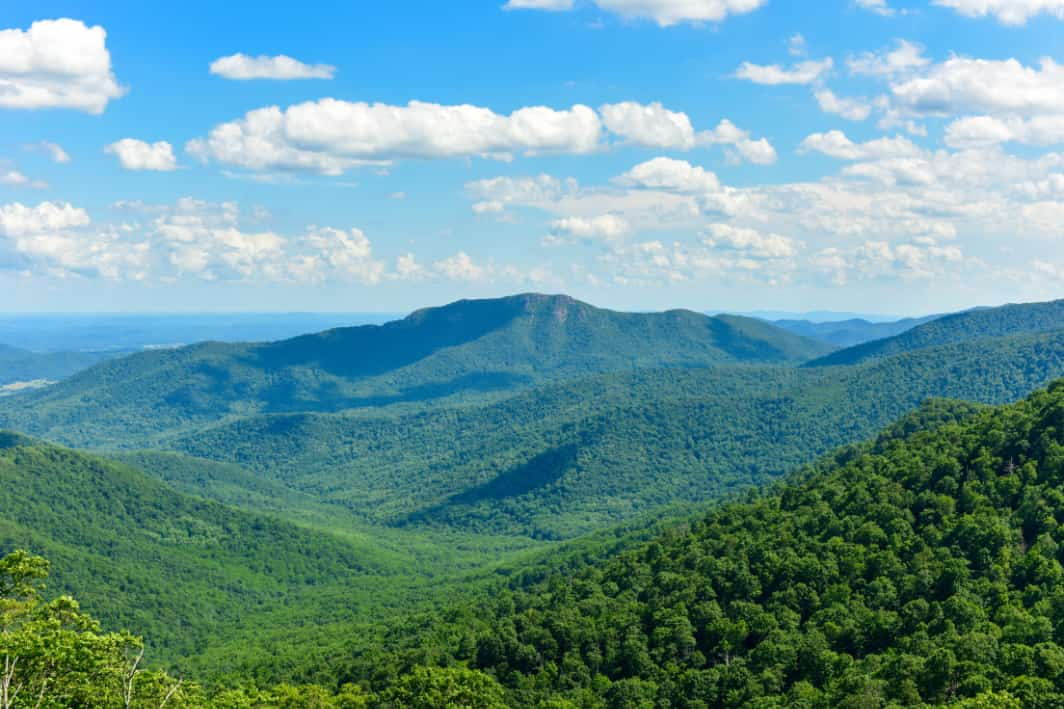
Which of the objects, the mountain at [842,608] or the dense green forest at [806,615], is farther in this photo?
the mountain at [842,608]

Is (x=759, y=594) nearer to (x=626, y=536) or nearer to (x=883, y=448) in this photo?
(x=883, y=448)

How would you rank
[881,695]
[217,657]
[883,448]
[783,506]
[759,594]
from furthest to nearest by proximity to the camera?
1. [217,657]
2. [883,448]
3. [783,506]
4. [759,594]
5. [881,695]

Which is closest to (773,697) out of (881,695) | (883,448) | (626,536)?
(881,695)

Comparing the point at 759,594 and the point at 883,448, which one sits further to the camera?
the point at 883,448

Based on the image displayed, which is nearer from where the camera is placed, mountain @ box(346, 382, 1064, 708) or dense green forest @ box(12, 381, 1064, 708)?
dense green forest @ box(12, 381, 1064, 708)
